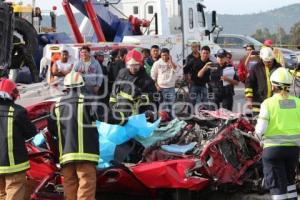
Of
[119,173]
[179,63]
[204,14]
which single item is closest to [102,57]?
[179,63]

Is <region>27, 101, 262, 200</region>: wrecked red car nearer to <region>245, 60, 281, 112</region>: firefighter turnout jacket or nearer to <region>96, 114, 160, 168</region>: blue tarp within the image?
<region>96, 114, 160, 168</region>: blue tarp

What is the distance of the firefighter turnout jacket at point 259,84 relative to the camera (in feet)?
26.3

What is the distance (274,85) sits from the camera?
590 cm

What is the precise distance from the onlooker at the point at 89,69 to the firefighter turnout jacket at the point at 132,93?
3689 mm

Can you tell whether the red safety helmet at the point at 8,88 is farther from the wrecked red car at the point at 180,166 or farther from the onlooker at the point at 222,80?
the onlooker at the point at 222,80

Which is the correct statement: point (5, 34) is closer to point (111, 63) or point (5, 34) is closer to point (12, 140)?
point (111, 63)

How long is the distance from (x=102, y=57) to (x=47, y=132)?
5.82 m

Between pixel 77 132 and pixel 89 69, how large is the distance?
5.25 metres

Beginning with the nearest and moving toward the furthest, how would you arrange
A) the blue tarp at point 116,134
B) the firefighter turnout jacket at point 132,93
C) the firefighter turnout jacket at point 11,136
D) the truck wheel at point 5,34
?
1. the firefighter turnout jacket at point 11,136
2. the blue tarp at point 116,134
3. the firefighter turnout jacket at point 132,93
4. the truck wheel at point 5,34

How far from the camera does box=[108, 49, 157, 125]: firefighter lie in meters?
6.86

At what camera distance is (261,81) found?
317 inches

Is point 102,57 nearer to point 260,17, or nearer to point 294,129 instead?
point 294,129

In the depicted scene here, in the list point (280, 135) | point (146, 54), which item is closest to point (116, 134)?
point (280, 135)

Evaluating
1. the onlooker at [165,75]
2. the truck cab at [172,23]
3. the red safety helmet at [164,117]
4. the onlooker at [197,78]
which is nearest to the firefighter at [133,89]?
the red safety helmet at [164,117]
